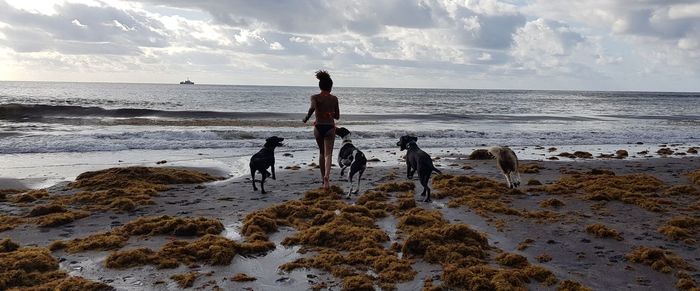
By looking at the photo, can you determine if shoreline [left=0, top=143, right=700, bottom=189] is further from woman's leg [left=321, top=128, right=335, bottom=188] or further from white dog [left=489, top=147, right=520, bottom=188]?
white dog [left=489, top=147, right=520, bottom=188]

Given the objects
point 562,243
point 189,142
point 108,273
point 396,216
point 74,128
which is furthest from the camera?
point 74,128

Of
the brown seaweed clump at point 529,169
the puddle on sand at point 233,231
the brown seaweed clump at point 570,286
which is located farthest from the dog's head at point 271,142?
the brown seaweed clump at point 570,286

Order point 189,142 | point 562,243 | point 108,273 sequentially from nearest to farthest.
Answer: point 108,273 → point 562,243 → point 189,142

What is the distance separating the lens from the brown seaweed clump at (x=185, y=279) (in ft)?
16.1

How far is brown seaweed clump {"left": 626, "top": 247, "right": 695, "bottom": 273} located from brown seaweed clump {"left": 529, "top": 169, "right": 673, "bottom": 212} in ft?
9.50

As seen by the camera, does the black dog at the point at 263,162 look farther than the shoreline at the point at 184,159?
No

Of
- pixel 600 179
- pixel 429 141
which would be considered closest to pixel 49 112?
pixel 429 141

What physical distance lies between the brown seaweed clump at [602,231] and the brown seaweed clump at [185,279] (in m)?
5.35

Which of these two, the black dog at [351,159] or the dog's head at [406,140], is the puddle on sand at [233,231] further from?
the dog's head at [406,140]

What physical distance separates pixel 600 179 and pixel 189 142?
15919 millimetres

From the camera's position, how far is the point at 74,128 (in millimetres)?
26047

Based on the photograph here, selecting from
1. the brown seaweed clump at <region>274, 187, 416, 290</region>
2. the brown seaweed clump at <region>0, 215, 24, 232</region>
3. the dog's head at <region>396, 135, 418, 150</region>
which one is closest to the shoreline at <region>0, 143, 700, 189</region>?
the brown seaweed clump at <region>0, 215, 24, 232</region>

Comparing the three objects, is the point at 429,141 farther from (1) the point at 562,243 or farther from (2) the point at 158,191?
(1) the point at 562,243

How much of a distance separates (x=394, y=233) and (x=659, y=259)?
3224mm
